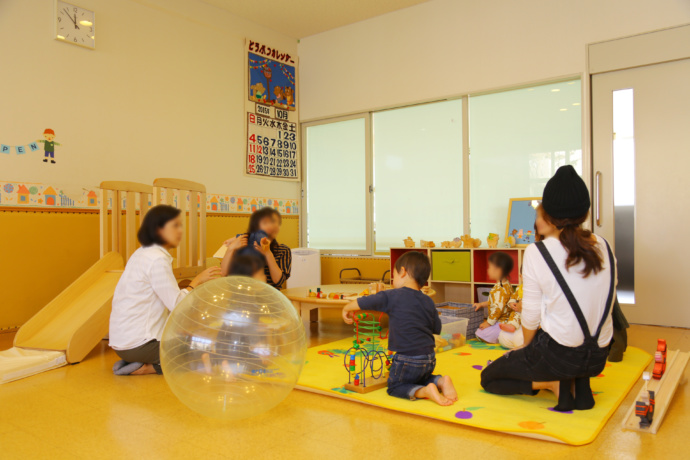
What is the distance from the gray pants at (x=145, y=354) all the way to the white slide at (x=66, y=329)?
60cm

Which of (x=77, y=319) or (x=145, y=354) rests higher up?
(x=77, y=319)

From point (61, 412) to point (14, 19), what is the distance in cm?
382

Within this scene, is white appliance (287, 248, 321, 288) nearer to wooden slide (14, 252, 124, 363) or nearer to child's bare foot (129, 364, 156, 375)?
wooden slide (14, 252, 124, 363)

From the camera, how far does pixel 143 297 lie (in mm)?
3342

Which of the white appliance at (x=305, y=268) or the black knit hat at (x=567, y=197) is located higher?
the black knit hat at (x=567, y=197)

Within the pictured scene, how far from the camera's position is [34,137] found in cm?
488

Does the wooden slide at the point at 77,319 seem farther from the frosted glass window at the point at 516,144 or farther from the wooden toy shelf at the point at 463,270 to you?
the frosted glass window at the point at 516,144

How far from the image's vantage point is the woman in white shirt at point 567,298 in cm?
248

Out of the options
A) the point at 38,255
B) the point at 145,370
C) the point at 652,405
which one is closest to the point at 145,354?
the point at 145,370

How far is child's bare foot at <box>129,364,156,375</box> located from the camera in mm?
3428

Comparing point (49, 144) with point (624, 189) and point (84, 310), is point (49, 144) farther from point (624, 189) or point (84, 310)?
point (624, 189)

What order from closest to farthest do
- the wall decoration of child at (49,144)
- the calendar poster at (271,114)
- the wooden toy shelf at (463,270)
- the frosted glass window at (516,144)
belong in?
1. the wall decoration of child at (49,144)
2. the wooden toy shelf at (463,270)
3. the frosted glass window at (516,144)
4. the calendar poster at (271,114)


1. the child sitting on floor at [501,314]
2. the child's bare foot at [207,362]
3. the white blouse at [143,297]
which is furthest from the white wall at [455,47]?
the child's bare foot at [207,362]

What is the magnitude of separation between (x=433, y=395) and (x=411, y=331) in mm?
338
